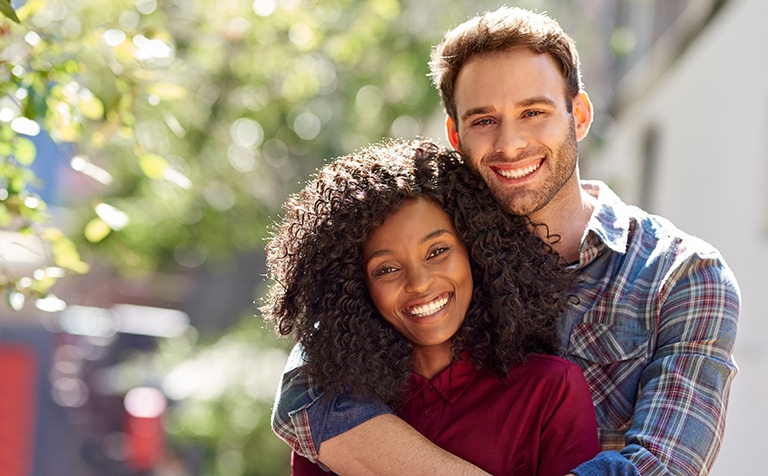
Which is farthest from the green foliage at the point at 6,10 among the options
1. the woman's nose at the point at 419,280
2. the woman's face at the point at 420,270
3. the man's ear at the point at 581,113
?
the man's ear at the point at 581,113

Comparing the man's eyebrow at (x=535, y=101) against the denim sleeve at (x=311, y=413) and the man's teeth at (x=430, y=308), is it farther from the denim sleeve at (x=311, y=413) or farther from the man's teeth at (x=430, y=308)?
the denim sleeve at (x=311, y=413)

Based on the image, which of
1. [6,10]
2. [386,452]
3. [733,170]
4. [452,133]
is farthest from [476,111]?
[733,170]

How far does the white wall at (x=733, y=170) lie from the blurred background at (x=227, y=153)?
24 mm

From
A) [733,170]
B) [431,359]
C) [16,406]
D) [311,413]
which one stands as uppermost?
[733,170]

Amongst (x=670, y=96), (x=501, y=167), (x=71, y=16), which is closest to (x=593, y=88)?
(x=670, y=96)

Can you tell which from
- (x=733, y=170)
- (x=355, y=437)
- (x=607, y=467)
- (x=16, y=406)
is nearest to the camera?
(x=607, y=467)

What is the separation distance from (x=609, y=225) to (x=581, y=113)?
34 centimetres

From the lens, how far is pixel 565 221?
2.92m

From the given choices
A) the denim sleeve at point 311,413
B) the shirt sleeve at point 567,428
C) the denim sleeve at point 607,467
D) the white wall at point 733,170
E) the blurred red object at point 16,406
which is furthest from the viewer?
the blurred red object at point 16,406

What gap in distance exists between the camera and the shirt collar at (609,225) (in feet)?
9.18

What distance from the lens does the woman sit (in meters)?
2.61

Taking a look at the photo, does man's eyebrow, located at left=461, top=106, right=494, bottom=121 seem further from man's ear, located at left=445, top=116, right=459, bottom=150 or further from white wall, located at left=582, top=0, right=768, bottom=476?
white wall, located at left=582, top=0, right=768, bottom=476

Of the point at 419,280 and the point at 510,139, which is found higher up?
the point at 510,139

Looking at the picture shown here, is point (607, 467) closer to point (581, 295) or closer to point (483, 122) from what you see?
point (581, 295)
